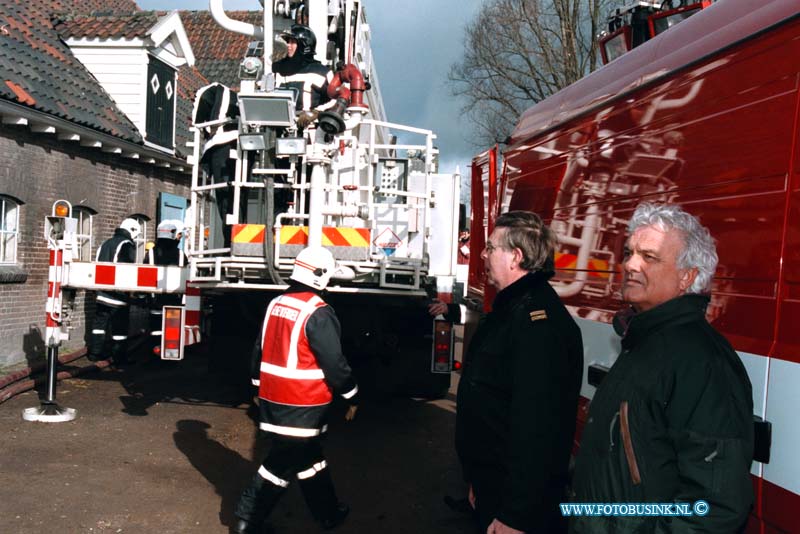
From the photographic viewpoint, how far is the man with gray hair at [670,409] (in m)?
1.93

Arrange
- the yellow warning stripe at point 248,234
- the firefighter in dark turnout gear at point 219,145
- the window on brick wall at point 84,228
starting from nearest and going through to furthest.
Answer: the yellow warning stripe at point 248,234 → the firefighter in dark turnout gear at point 219,145 → the window on brick wall at point 84,228

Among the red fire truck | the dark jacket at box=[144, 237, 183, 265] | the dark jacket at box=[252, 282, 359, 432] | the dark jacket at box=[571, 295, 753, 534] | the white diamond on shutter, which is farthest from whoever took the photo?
the white diamond on shutter

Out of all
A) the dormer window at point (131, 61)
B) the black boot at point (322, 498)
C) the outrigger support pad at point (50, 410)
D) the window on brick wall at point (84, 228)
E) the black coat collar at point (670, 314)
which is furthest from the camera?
the dormer window at point (131, 61)

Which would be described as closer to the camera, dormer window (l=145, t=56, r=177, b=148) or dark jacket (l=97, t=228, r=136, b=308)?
dark jacket (l=97, t=228, r=136, b=308)

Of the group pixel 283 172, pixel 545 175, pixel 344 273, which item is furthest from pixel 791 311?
pixel 283 172

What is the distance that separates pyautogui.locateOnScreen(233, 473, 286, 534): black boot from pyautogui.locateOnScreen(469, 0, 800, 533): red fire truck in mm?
1835

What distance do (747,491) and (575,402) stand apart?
0.82 m

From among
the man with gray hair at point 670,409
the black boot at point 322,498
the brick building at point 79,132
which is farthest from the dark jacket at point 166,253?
the man with gray hair at point 670,409

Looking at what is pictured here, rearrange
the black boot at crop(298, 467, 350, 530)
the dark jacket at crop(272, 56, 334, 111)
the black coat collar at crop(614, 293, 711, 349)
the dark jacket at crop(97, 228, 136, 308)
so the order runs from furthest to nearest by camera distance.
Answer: the dark jacket at crop(97, 228, 136, 308), the dark jacket at crop(272, 56, 334, 111), the black boot at crop(298, 467, 350, 530), the black coat collar at crop(614, 293, 711, 349)

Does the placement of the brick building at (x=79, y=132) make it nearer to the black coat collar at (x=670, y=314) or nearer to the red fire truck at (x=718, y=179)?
the red fire truck at (x=718, y=179)

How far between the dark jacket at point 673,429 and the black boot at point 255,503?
105 inches

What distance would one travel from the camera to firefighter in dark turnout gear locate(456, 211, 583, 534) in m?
2.54

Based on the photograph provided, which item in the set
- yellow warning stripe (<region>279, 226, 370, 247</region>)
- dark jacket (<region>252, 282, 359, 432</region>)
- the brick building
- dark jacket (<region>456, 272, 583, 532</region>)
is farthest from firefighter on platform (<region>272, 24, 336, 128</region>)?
dark jacket (<region>456, 272, 583, 532</region>)

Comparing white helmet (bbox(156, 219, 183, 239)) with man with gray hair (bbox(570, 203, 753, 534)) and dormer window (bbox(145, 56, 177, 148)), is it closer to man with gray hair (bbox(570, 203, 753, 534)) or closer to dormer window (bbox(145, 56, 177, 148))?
dormer window (bbox(145, 56, 177, 148))
